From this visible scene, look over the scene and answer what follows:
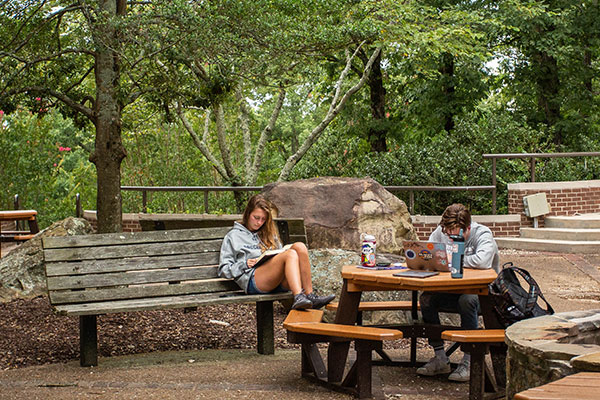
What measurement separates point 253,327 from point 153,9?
11.3 feet

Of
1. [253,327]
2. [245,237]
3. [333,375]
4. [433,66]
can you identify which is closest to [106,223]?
[253,327]

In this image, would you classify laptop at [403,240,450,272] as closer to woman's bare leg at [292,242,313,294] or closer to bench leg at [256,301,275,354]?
woman's bare leg at [292,242,313,294]

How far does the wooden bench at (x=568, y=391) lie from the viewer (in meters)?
2.66

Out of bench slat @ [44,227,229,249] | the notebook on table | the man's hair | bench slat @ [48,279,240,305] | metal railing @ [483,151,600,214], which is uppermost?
metal railing @ [483,151,600,214]

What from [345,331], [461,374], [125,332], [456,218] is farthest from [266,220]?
[461,374]

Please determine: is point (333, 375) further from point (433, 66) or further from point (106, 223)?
point (433, 66)

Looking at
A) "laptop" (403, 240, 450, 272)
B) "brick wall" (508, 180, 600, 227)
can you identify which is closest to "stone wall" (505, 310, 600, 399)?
"laptop" (403, 240, 450, 272)

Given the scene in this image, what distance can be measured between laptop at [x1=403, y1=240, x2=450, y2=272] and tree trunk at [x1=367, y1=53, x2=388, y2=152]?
1380 cm

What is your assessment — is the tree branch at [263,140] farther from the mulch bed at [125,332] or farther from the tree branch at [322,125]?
the mulch bed at [125,332]

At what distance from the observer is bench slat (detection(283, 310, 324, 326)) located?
5570 mm

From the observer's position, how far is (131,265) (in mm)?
6453

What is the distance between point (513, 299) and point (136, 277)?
2973mm

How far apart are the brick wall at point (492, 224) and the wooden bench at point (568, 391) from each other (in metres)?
11.4

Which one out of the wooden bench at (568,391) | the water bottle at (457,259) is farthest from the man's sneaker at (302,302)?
the wooden bench at (568,391)
